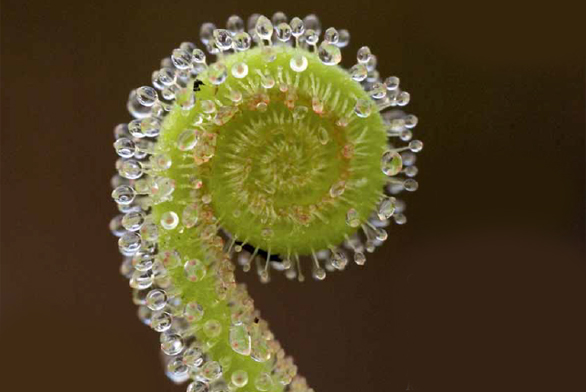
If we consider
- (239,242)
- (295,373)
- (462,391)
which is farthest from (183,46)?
(462,391)

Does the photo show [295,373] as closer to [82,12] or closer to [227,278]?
[227,278]

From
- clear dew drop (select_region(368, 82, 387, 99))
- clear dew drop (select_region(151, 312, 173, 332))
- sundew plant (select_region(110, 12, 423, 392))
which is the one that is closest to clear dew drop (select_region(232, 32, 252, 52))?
sundew plant (select_region(110, 12, 423, 392))

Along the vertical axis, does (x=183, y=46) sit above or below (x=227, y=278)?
above

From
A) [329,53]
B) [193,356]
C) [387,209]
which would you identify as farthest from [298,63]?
[193,356]

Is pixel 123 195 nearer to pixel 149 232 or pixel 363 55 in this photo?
pixel 149 232

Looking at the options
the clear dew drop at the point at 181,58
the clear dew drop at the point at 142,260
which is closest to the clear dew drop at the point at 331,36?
the clear dew drop at the point at 181,58

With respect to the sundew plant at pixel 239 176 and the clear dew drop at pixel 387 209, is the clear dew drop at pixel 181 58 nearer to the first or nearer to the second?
the sundew plant at pixel 239 176

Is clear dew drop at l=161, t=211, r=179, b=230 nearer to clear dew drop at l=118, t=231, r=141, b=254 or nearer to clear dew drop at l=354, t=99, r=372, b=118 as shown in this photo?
clear dew drop at l=118, t=231, r=141, b=254
